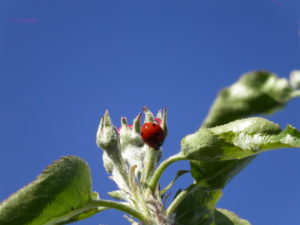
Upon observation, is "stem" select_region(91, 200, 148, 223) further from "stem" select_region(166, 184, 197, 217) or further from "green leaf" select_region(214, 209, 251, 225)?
"green leaf" select_region(214, 209, 251, 225)

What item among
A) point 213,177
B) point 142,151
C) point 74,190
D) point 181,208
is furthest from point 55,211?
point 213,177

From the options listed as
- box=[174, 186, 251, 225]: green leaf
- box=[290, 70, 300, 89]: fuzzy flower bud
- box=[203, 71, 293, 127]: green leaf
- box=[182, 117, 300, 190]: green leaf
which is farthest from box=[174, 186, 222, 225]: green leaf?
box=[290, 70, 300, 89]: fuzzy flower bud

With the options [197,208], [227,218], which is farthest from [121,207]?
[227,218]

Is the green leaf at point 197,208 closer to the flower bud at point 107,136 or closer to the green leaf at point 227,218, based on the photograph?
the green leaf at point 227,218

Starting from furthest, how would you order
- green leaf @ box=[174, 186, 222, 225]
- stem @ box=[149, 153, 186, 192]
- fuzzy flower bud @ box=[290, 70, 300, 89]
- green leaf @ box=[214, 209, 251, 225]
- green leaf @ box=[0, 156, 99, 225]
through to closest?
green leaf @ box=[214, 209, 251, 225] < green leaf @ box=[174, 186, 222, 225] < stem @ box=[149, 153, 186, 192] < green leaf @ box=[0, 156, 99, 225] < fuzzy flower bud @ box=[290, 70, 300, 89]

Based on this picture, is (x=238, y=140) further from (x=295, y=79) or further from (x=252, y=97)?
(x=295, y=79)

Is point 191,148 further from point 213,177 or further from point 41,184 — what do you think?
point 41,184
